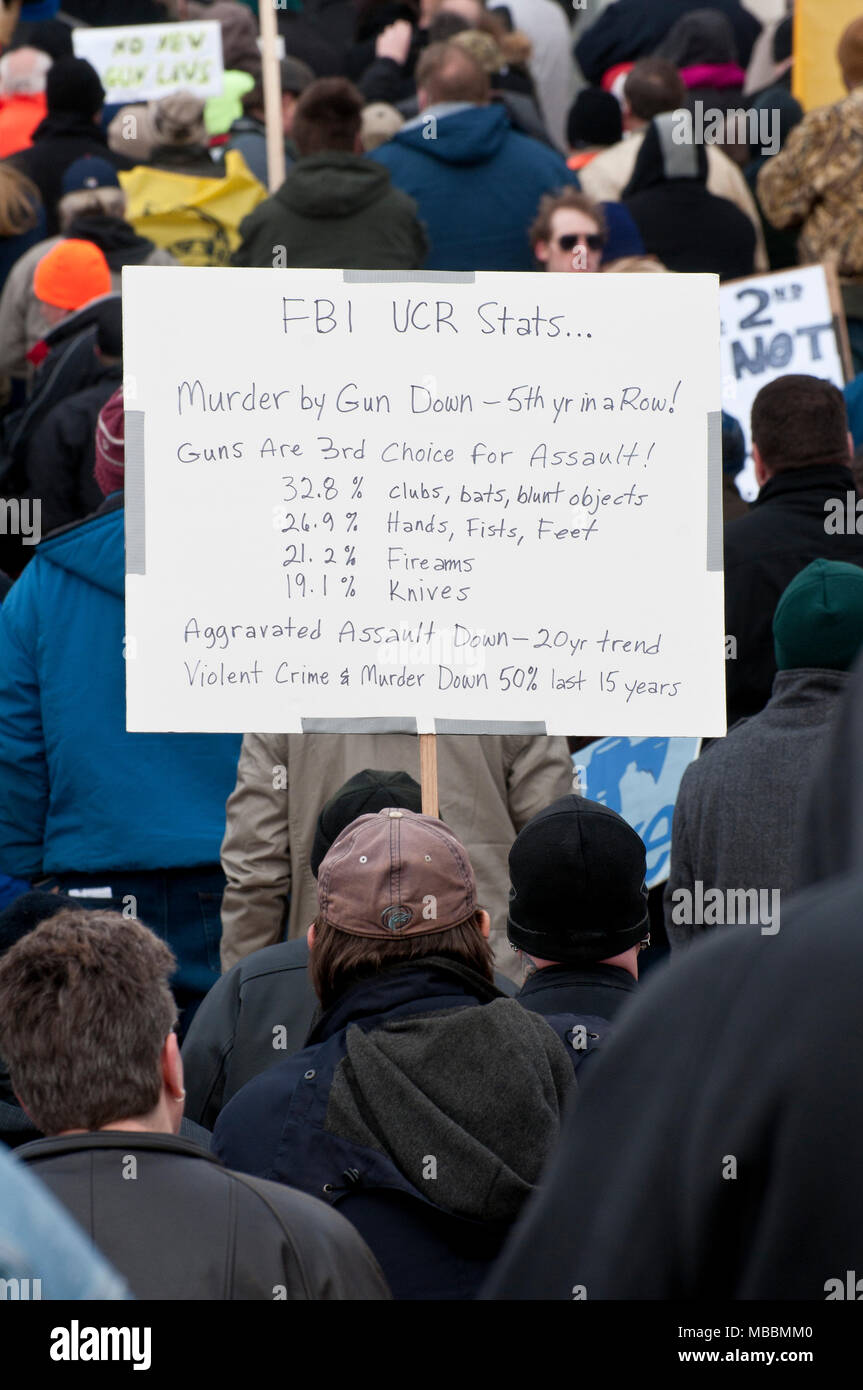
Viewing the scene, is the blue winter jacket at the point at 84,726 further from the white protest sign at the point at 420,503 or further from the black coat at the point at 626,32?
the black coat at the point at 626,32

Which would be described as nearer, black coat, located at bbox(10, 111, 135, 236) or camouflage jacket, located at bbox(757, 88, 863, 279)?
camouflage jacket, located at bbox(757, 88, 863, 279)

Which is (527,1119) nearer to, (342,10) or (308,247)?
(308,247)

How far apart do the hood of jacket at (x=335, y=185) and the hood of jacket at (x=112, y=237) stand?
1.91ft

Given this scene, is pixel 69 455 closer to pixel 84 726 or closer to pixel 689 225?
pixel 84 726

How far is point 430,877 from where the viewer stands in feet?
9.34

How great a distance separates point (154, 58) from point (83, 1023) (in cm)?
836

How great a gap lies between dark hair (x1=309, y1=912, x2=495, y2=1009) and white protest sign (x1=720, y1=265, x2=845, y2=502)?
14.0ft

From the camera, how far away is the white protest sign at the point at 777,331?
684 centimetres

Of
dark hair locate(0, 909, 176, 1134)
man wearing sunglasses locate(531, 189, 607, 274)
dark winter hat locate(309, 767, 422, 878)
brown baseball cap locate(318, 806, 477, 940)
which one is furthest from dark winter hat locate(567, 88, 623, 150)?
dark hair locate(0, 909, 176, 1134)

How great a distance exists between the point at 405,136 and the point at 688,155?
1.11 m

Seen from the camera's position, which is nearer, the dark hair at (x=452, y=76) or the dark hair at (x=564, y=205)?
the dark hair at (x=564, y=205)

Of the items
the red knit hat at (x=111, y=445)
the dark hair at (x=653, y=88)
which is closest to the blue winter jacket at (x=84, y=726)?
the red knit hat at (x=111, y=445)

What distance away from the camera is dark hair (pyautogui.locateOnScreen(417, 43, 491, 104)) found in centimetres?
762

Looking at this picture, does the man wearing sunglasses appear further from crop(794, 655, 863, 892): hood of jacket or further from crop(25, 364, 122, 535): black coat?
crop(794, 655, 863, 892): hood of jacket
